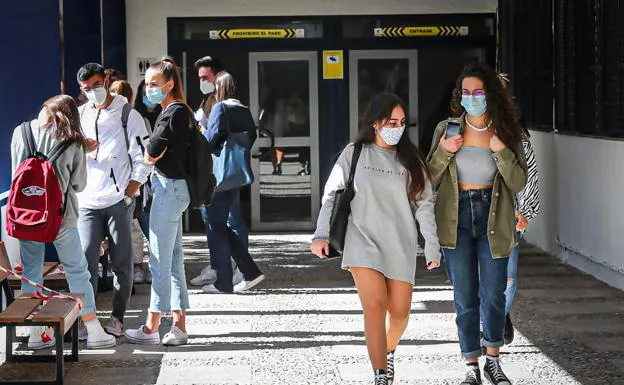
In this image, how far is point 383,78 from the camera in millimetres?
17000

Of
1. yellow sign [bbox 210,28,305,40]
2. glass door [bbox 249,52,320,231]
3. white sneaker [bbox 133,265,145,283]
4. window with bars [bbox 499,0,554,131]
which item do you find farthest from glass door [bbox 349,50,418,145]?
white sneaker [bbox 133,265,145,283]

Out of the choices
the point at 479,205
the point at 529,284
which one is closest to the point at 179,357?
the point at 479,205

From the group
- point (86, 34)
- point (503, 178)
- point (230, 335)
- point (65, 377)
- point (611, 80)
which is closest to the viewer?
point (503, 178)

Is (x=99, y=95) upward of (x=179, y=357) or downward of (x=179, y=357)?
upward

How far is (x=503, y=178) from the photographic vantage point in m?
7.31

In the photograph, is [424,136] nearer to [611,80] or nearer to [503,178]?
[611,80]

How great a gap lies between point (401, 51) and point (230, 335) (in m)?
8.16

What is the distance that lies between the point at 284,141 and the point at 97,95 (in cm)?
800

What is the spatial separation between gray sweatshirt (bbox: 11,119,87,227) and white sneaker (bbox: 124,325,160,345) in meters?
0.99

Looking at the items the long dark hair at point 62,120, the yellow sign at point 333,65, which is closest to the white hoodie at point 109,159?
the long dark hair at point 62,120

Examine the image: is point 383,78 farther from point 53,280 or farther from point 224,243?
point 53,280

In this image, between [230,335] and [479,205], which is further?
[230,335]

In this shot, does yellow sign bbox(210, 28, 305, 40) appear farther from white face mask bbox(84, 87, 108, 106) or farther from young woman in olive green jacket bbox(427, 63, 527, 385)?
young woman in olive green jacket bbox(427, 63, 527, 385)

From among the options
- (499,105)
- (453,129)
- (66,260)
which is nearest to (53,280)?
(66,260)
